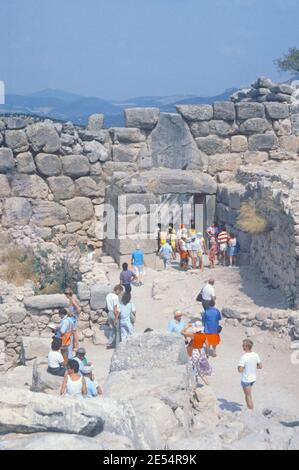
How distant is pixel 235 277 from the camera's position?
14.4 meters

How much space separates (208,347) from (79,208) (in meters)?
7.74

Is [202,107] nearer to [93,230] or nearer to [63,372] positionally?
[93,230]

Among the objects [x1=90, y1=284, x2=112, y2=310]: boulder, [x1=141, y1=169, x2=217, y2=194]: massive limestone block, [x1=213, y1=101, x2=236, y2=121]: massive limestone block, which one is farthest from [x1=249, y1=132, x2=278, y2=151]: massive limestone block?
[x1=90, y1=284, x2=112, y2=310]: boulder

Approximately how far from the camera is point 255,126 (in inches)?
742

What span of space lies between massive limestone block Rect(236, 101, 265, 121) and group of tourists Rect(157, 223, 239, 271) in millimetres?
3649

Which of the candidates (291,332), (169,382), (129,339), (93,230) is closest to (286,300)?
(291,332)

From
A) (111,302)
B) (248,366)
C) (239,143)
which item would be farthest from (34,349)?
(239,143)

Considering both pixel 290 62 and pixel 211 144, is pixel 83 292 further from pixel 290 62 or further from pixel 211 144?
pixel 290 62

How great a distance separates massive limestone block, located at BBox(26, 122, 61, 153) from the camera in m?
17.2

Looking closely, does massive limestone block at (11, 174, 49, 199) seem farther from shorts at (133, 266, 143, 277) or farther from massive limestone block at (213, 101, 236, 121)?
massive limestone block at (213, 101, 236, 121)

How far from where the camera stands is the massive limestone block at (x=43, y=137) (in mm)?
17188

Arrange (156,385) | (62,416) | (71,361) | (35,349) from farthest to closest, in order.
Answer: (35,349)
(71,361)
(156,385)
(62,416)

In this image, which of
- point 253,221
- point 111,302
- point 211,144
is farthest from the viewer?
point 211,144
